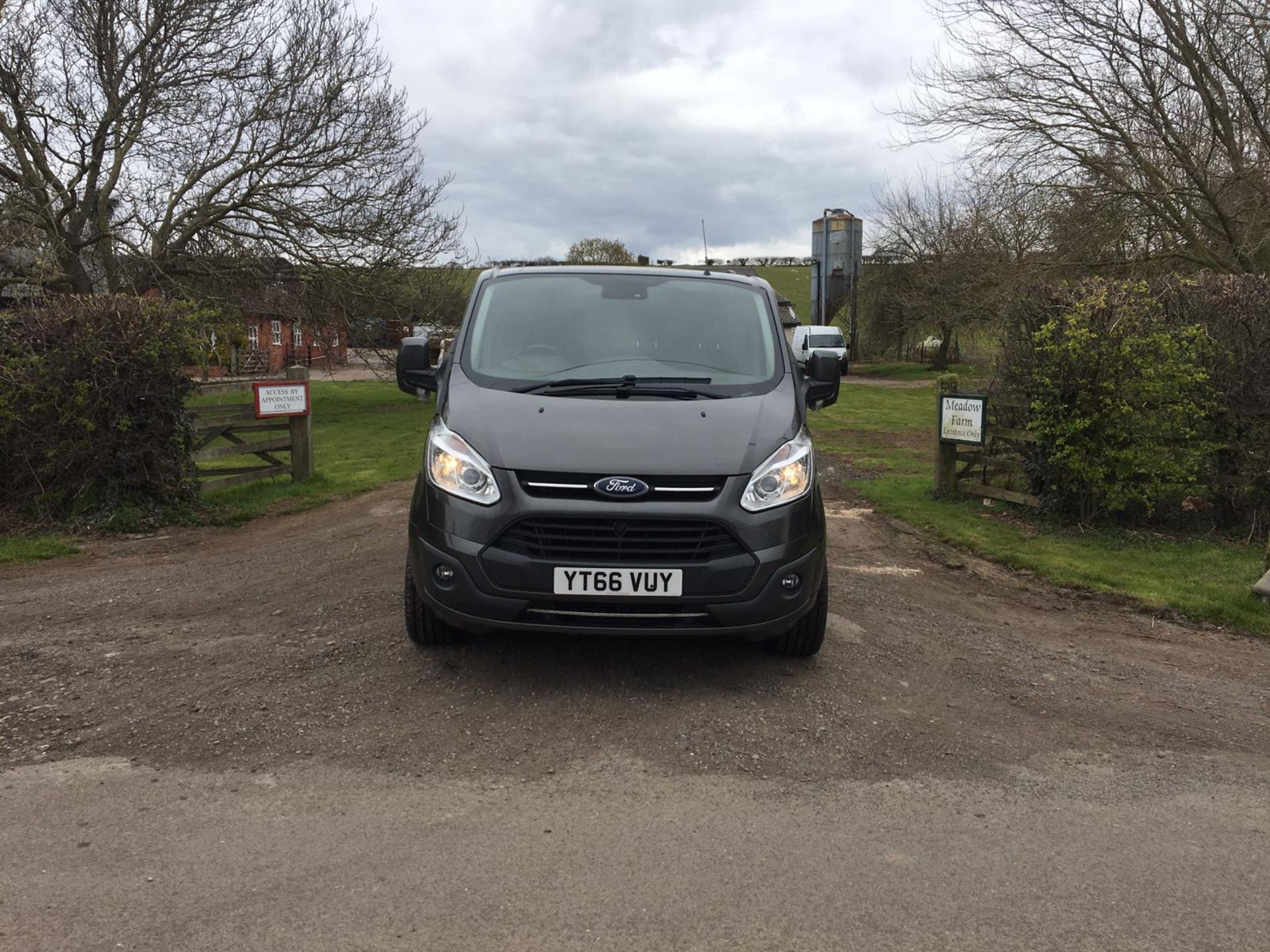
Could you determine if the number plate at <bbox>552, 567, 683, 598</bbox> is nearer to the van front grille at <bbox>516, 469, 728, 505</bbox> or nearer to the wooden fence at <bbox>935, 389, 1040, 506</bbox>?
the van front grille at <bbox>516, 469, 728, 505</bbox>

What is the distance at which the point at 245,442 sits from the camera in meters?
11.4

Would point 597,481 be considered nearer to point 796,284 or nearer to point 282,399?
point 282,399

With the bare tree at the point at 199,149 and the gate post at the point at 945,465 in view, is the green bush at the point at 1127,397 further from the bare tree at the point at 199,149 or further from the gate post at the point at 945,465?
the bare tree at the point at 199,149

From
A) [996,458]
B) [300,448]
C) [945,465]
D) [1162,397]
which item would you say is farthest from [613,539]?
[300,448]

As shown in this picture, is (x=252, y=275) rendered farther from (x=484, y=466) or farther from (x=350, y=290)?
(x=484, y=466)

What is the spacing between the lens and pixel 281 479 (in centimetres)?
1220

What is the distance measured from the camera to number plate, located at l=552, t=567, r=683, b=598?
424 centimetres

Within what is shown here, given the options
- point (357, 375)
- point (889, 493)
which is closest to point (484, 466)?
point (889, 493)

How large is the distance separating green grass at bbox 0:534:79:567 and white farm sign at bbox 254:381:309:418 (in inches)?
108

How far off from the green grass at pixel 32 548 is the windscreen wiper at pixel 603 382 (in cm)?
556

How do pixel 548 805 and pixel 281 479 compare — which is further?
pixel 281 479

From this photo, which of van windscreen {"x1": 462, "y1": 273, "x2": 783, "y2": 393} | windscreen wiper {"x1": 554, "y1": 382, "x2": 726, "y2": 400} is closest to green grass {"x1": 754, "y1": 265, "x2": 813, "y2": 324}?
van windscreen {"x1": 462, "y1": 273, "x2": 783, "y2": 393}

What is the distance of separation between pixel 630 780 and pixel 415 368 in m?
3.17

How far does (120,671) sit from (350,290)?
17.9m
